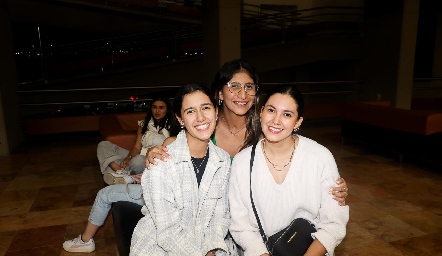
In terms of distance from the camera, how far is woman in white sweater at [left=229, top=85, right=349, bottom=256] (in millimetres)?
1817

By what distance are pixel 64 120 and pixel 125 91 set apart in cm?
193

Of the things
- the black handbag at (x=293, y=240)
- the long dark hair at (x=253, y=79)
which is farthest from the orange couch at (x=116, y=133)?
the black handbag at (x=293, y=240)

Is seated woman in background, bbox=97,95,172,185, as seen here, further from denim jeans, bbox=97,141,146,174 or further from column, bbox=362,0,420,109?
column, bbox=362,0,420,109

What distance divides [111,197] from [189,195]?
994 mm

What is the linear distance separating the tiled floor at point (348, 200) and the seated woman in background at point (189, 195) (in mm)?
1356

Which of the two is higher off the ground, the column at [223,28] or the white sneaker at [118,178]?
the column at [223,28]

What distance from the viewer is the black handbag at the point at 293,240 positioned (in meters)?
1.78

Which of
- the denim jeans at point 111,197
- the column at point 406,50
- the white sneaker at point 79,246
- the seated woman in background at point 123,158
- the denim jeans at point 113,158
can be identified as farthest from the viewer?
the column at point 406,50

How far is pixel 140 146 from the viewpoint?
13.6ft

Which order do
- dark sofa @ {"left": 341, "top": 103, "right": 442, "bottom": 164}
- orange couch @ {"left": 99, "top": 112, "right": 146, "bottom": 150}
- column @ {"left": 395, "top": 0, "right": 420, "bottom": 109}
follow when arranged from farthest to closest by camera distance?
1. column @ {"left": 395, "top": 0, "right": 420, "bottom": 109}
2. dark sofa @ {"left": 341, "top": 103, "right": 442, "bottom": 164}
3. orange couch @ {"left": 99, "top": 112, "right": 146, "bottom": 150}

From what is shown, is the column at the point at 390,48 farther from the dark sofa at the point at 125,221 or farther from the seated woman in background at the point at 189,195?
the dark sofa at the point at 125,221

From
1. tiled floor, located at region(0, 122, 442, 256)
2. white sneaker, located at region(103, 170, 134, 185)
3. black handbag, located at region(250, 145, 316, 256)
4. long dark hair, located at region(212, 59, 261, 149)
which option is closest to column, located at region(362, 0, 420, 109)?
tiled floor, located at region(0, 122, 442, 256)

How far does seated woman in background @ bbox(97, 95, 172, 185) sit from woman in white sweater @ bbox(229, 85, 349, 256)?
2.13 m

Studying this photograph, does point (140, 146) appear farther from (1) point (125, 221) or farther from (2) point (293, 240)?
(2) point (293, 240)
